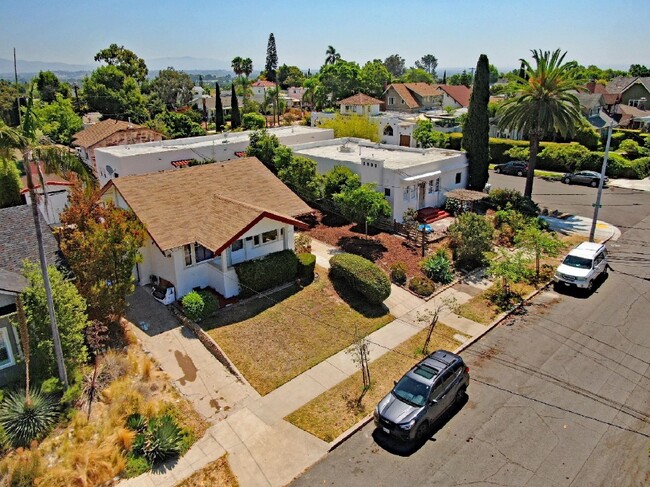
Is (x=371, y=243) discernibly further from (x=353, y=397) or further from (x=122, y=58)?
(x=122, y=58)

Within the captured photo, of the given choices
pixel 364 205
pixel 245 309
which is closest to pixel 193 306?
pixel 245 309

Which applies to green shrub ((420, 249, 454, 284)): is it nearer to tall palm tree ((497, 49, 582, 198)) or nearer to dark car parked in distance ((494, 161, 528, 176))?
tall palm tree ((497, 49, 582, 198))

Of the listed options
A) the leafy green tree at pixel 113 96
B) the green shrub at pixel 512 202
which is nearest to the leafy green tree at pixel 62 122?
the leafy green tree at pixel 113 96

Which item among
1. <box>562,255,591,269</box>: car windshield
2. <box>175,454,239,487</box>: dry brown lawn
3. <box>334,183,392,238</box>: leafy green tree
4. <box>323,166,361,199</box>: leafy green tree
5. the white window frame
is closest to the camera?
<box>175,454,239,487</box>: dry brown lawn

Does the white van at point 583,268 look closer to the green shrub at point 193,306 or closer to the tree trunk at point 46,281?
the green shrub at point 193,306

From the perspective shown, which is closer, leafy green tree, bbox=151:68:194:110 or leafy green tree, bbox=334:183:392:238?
leafy green tree, bbox=334:183:392:238

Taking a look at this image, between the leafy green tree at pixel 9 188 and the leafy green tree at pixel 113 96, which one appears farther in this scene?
the leafy green tree at pixel 113 96

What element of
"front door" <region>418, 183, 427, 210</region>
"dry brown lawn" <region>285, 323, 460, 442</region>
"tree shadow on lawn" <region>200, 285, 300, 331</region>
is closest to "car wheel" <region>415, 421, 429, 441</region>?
"dry brown lawn" <region>285, 323, 460, 442</region>
